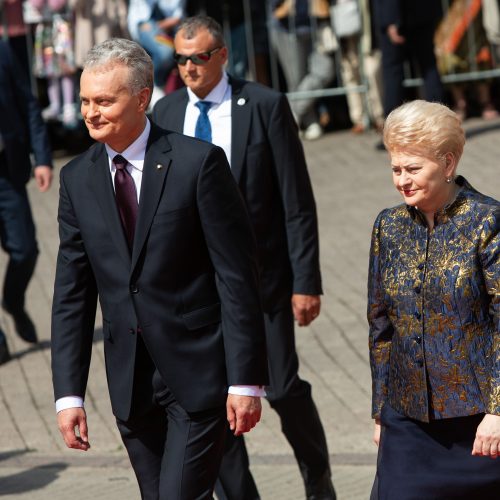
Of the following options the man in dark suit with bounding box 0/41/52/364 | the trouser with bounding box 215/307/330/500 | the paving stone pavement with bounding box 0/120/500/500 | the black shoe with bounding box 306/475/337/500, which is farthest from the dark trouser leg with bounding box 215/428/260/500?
the man in dark suit with bounding box 0/41/52/364

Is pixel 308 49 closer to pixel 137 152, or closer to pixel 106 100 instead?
pixel 137 152

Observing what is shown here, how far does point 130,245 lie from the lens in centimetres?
436

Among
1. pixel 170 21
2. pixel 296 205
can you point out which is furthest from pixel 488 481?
pixel 170 21

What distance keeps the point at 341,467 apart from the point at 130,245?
266 cm

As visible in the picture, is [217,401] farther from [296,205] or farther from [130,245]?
[296,205]

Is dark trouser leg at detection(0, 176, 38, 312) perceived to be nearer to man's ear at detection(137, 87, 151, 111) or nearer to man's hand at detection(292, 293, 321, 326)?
man's hand at detection(292, 293, 321, 326)

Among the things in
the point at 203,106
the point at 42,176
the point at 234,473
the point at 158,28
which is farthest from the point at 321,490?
the point at 158,28

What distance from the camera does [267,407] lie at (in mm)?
7734

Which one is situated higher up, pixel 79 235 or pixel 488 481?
pixel 79 235

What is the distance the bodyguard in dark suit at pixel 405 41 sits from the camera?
40.5 ft

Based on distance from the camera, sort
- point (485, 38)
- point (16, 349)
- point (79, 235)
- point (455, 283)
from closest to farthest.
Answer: point (455, 283) → point (79, 235) → point (16, 349) → point (485, 38)

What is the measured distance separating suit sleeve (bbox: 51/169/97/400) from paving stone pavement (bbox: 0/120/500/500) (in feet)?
6.67

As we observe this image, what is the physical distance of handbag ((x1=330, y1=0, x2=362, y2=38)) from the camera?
13188 mm

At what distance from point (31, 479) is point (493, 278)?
3294 mm
